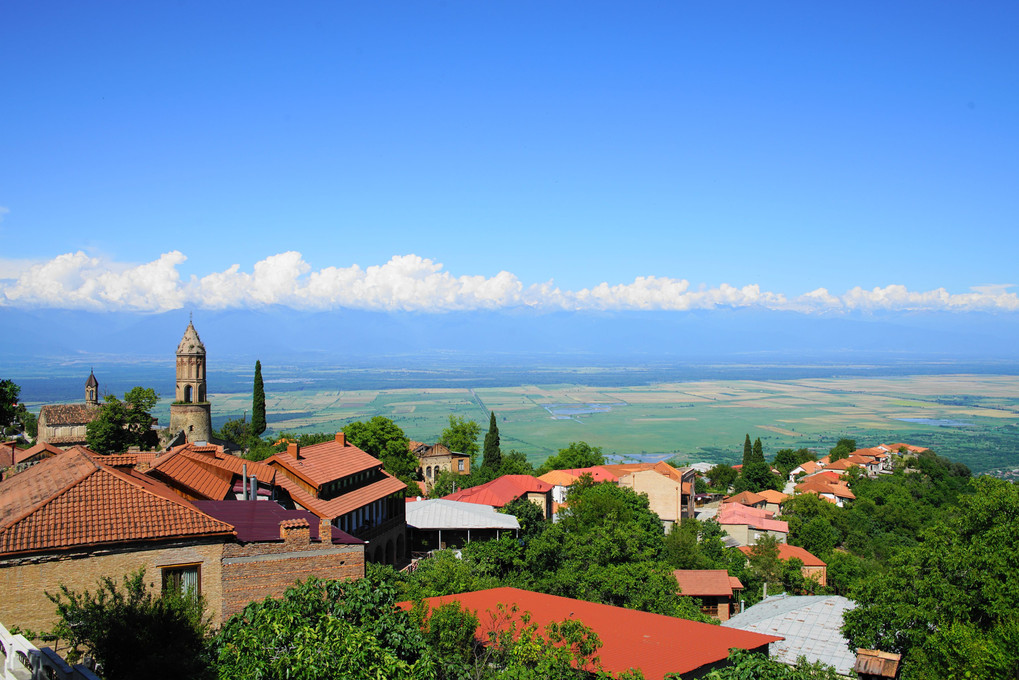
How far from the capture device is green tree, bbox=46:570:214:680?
1109 centimetres

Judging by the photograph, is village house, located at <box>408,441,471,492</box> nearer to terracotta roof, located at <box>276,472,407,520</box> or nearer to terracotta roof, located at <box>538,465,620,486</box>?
terracotta roof, located at <box>538,465,620,486</box>

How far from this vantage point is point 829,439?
142 metres

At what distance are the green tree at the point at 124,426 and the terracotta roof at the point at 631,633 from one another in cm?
3785

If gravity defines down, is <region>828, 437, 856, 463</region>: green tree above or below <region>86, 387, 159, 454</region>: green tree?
below

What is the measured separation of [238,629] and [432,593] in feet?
37.2

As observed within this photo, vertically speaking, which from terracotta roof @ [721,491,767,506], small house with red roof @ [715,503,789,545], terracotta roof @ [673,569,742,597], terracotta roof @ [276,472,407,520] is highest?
terracotta roof @ [276,472,407,520]

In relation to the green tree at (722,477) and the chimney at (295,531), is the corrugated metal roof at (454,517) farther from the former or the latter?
the green tree at (722,477)

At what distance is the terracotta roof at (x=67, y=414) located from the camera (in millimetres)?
64188

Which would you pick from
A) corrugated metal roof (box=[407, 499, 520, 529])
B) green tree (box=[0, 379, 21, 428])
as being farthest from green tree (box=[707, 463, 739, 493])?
green tree (box=[0, 379, 21, 428])

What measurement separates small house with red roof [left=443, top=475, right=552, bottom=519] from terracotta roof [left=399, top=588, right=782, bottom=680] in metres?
23.9

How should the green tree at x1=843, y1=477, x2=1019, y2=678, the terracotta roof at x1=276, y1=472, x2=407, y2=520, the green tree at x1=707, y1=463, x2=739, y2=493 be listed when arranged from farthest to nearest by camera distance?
the green tree at x1=707, y1=463, x2=739, y2=493 → the terracotta roof at x1=276, y1=472, x2=407, y2=520 → the green tree at x1=843, y1=477, x2=1019, y2=678

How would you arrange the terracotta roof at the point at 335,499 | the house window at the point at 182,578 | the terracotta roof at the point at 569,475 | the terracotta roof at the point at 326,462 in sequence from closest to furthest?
the house window at the point at 182,578 < the terracotta roof at the point at 335,499 < the terracotta roof at the point at 326,462 < the terracotta roof at the point at 569,475

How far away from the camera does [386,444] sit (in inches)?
2336

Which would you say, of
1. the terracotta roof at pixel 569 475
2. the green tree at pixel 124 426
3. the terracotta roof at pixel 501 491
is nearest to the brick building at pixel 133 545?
the terracotta roof at pixel 501 491
